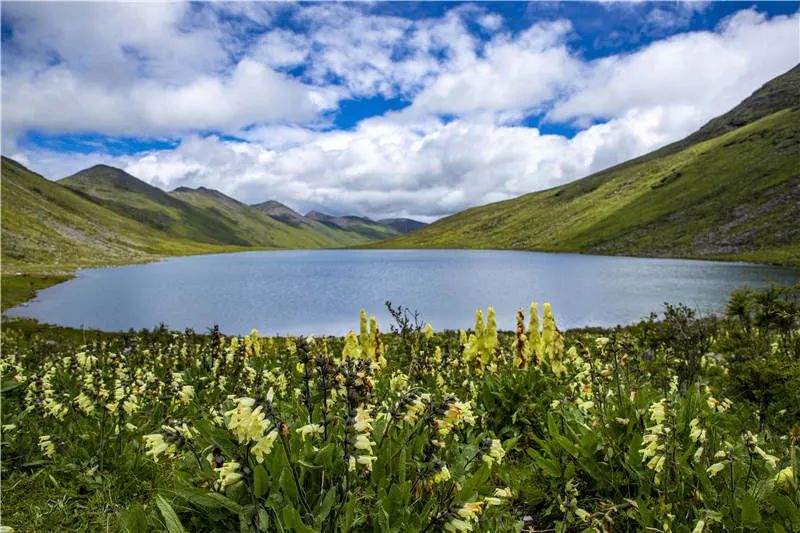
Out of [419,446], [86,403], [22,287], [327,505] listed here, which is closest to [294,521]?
[327,505]

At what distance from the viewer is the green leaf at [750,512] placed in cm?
388

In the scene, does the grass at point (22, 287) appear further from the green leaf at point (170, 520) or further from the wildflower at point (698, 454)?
the wildflower at point (698, 454)

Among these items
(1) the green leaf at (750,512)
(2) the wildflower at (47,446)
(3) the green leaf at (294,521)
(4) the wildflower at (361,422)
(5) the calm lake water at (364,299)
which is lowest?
(5) the calm lake water at (364,299)

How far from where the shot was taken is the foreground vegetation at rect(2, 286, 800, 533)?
367 centimetres

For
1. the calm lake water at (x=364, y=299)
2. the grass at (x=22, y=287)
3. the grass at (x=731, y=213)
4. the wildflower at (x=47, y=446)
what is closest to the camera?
the wildflower at (x=47, y=446)

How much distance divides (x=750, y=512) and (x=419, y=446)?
9.35 ft

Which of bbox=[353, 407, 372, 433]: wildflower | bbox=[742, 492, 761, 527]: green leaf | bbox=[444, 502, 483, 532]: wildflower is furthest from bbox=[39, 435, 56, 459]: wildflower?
bbox=[742, 492, 761, 527]: green leaf

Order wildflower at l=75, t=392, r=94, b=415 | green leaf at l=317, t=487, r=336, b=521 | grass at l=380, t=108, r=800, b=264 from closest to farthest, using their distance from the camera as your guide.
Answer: green leaf at l=317, t=487, r=336, b=521 → wildflower at l=75, t=392, r=94, b=415 → grass at l=380, t=108, r=800, b=264

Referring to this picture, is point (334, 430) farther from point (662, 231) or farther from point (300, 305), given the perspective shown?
point (662, 231)

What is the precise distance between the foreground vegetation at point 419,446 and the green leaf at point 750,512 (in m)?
0.02

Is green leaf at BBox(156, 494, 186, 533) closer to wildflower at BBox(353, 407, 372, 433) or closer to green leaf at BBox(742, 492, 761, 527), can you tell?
wildflower at BBox(353, 407, 372, 433)

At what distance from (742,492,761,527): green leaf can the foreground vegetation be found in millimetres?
15

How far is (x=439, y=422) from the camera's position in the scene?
3.54 metres

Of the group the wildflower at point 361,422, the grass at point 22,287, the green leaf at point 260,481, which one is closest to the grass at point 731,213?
the wildflower at point 361,422
